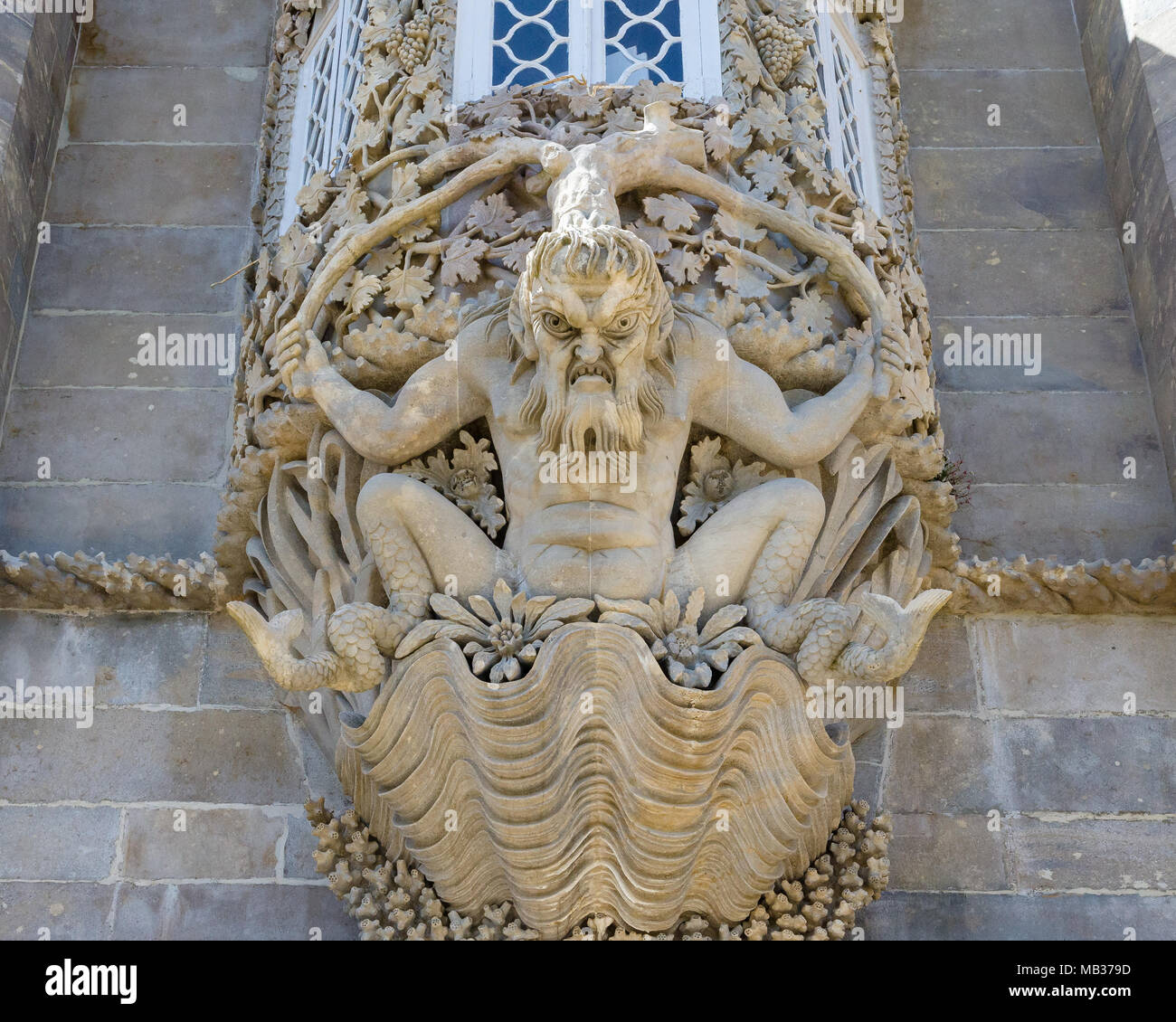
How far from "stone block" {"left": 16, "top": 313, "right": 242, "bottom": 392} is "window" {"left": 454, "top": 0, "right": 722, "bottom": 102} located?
1.83 meters

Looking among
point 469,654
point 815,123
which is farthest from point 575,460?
point 815,123

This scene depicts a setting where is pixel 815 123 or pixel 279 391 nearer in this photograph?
pixel 279 391

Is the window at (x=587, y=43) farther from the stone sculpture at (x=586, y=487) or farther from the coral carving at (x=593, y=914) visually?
the coral carving at (x=593, y=914)

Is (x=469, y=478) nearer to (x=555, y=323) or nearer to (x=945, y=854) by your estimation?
(x=555, y=323)

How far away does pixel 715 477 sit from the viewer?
6832 millimetres

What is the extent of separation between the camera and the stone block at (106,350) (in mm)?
8438

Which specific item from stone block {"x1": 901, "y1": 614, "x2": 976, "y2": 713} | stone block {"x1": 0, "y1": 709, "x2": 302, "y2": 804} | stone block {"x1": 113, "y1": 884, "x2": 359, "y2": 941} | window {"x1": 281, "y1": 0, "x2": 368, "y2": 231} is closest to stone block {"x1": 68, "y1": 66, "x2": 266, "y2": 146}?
window {"x1": 281, "y1": 0, "x2": 368, "y2": 231}

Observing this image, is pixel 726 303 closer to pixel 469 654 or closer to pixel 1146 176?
pixel 469 654

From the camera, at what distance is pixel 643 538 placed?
21.0 feet

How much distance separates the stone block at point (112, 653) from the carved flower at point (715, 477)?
2.26 metres

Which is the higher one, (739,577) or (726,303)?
(726,303)

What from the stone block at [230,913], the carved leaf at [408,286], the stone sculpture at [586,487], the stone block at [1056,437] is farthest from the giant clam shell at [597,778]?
the stone block at [1056,437]

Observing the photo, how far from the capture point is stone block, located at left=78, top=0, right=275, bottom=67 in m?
9.70

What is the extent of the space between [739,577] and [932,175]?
→ 142 inches
